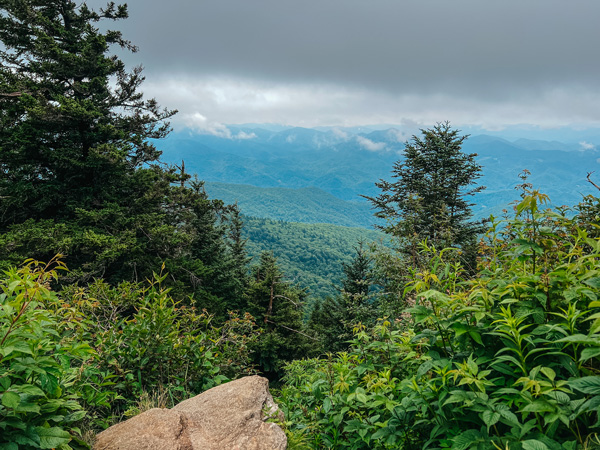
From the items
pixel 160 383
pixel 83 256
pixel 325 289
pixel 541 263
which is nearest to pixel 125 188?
pixel 83 256

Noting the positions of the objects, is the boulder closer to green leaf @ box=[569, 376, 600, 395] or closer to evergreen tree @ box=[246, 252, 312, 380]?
green leaf @ box=[569, 376, 600, 395]

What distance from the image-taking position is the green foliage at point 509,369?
155cm

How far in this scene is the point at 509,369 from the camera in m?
1.78

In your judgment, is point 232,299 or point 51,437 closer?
point 51,437

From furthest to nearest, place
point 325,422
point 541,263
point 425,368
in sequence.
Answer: point 325,422 → point 541,263 → point 425,368

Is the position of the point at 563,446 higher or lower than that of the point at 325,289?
higher

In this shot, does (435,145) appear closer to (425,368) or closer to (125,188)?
(125,188)

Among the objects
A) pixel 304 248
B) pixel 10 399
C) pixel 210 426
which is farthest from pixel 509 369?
pixel 304 248

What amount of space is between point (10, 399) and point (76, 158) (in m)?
16.4

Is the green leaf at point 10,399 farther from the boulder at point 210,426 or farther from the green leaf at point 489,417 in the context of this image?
the green leaf at point 489,417

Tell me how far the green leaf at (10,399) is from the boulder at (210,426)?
3.70ft

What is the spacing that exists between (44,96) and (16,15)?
4214mm

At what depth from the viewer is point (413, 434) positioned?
7.29 feet

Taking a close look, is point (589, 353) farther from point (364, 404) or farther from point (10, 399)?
point (10, 399)
